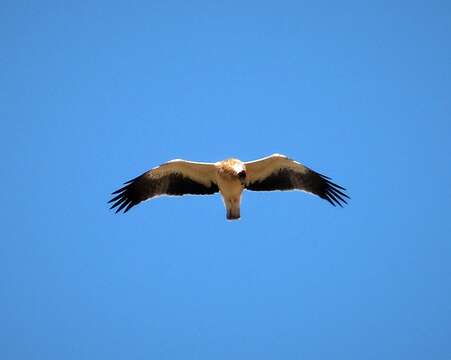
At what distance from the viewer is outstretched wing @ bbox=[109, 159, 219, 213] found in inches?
486

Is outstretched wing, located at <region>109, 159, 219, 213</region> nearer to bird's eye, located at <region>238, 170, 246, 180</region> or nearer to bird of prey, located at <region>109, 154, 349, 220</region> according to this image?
bird of prey, located at <region>109, 154, 349, 220</region>

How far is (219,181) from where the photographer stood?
12.0 meters

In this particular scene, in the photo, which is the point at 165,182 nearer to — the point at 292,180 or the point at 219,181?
the point at 219,181

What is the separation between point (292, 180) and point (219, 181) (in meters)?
1.67

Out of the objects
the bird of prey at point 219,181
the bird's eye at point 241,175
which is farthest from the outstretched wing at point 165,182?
the bird's eye at point 241,175

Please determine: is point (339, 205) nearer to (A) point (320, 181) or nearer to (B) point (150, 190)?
(A) point (320, 181)

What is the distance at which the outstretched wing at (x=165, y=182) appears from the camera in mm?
12340

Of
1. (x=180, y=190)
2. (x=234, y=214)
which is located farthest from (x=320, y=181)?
(x=180, y=190)

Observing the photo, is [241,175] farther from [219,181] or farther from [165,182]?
[165,182]

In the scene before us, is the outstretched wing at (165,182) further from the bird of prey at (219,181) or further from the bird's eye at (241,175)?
the bird's eye at (241,175)

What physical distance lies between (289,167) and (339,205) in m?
1.30

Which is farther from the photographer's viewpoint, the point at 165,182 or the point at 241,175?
the point at 165,182

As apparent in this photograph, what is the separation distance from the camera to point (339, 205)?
40.8ft

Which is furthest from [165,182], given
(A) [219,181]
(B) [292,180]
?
(B) [292,180]
